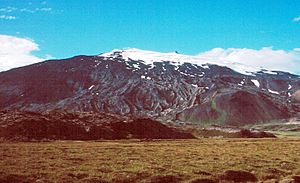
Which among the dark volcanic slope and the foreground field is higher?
the dark volcanic slope

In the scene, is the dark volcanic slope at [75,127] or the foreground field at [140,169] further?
the dark volcanic slope at [75,127]

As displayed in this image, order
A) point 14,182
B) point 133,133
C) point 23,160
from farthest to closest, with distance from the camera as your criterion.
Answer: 1. point 133,133
2. point 23,160
3. point 14,182

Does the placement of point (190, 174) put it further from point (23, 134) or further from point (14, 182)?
point (23, 134)

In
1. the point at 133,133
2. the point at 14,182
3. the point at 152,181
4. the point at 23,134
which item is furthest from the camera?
the point at 133,133

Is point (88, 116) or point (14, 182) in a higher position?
point (88, 116)

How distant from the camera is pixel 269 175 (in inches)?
1610

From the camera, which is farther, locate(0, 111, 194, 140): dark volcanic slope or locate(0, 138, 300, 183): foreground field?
locate(0, 111, 194, 140): dark volcanic slope

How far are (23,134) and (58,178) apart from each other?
65196mm

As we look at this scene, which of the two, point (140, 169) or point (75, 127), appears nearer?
point (140, 169)

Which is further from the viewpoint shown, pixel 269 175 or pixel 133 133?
pixel 133 133

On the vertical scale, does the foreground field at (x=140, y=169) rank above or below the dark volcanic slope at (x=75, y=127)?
below

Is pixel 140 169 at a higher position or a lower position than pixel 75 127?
lower

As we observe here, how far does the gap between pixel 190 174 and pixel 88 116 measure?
93.2m

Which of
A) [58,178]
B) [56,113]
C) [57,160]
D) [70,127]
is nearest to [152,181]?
[58,178]
